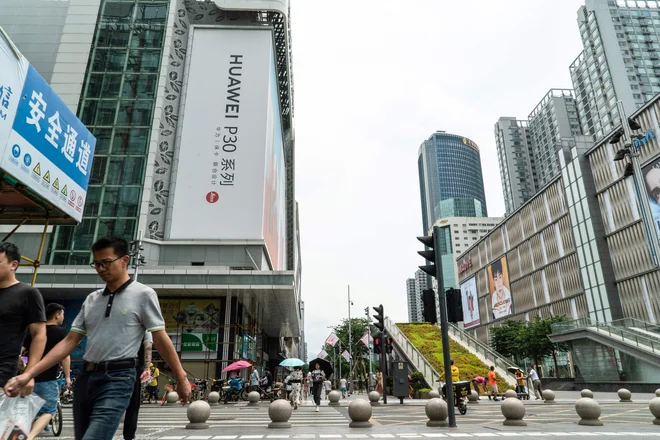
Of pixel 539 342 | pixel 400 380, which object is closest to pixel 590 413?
pixel 400 380

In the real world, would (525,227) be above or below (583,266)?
above

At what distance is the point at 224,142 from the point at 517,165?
132m

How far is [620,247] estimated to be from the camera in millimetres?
48094

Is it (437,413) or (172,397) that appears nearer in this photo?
(437,413)

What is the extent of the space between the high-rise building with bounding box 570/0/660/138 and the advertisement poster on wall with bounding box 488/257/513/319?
4591cm

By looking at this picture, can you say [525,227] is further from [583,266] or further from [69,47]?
[69,47]

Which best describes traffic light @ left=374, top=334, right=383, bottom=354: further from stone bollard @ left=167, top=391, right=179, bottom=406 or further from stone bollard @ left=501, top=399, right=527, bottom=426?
stone bollard @ left=501, top=399, right=527, bottom=426

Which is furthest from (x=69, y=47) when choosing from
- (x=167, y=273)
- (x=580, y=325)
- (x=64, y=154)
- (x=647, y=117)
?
(x=647, y=117)

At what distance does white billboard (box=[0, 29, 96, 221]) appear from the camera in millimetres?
9406

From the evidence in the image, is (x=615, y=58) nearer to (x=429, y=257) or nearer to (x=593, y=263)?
(x=593, y=263)

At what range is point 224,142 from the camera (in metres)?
34.2

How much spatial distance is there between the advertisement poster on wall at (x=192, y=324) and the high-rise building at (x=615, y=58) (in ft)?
320

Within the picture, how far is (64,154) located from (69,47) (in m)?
33.5

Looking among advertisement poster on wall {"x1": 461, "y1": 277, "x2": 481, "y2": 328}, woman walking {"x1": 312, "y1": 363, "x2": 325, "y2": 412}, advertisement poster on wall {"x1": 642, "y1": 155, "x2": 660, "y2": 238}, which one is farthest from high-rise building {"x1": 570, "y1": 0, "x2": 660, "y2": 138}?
woman walking {"x1": 312, "y1": 363, "x2": 325, "y2": 412}
